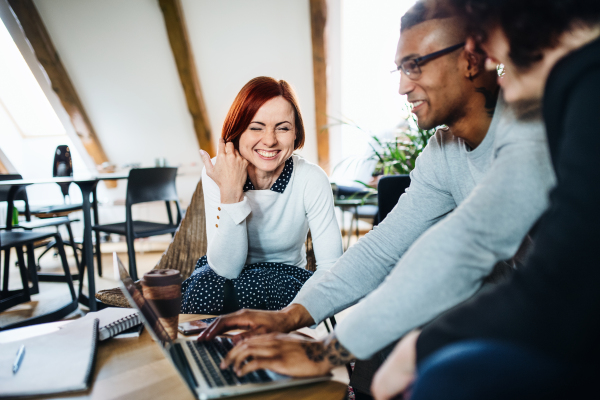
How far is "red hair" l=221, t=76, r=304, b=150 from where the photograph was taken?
138 centimetres

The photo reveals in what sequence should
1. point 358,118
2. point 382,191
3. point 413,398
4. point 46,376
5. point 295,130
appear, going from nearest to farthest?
point 413,398 < point 46,376 < point 295,130 < point 382,191 < point 358,118

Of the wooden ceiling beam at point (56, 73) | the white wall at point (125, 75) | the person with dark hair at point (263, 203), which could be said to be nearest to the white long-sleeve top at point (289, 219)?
the person with dark hair at point (263, 203)

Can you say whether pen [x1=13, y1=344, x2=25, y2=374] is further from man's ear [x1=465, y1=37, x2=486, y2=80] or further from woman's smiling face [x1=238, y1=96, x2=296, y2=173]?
man's ear [x1=465, y1=37, x2=486, y2=80]

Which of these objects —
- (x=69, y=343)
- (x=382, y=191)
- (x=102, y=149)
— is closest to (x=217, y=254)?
(x=69, y=343)

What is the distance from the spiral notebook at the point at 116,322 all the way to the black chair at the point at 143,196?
1732mm

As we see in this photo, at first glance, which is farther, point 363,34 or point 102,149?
point 102,149

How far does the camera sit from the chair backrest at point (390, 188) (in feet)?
5.64

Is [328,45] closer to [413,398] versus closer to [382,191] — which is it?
[382,191]

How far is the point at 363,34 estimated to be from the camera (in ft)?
15.2

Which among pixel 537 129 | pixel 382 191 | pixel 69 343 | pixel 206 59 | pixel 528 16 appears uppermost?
pixel 206 59

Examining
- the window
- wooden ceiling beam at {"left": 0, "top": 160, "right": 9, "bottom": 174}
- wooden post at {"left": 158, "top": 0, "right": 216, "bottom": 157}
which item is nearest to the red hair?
wooden post at {"left": 158, "top": 0, "right": 216, "bottom": 157}

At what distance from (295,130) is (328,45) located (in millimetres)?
3425

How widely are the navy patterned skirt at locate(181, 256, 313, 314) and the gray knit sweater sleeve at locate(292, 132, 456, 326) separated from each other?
216 mm

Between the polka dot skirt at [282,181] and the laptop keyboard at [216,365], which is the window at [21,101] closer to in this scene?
the polka dot skirt at [282,181]
